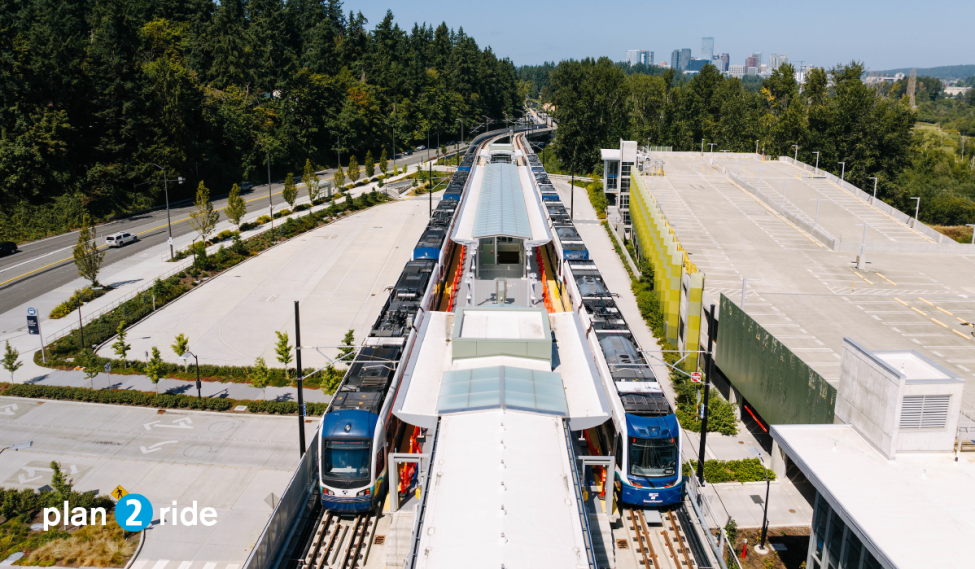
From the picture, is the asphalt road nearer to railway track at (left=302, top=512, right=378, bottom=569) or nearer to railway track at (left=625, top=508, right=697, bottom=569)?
railway track at (left=302, top=512, right=378, bottom=569)

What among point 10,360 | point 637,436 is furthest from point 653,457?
point 10,360

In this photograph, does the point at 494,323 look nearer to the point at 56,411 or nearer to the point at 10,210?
the point at 56,411

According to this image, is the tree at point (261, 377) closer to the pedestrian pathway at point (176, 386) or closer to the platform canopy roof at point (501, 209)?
the pedestrian pathway at point (176, 386)

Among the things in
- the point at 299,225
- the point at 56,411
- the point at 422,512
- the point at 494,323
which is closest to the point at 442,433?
the point at 422,512

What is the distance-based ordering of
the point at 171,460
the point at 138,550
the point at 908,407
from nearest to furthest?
the point at 908,407, the point at 138,550, the point at 171,460

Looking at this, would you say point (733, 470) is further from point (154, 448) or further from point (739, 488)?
point (154, 448)

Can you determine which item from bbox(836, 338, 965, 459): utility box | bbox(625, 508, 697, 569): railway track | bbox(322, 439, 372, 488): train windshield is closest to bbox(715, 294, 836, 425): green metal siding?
bbox(836, 338, 965, 459): utility box
